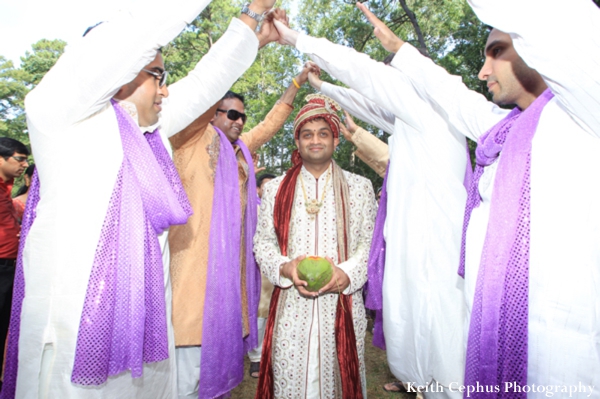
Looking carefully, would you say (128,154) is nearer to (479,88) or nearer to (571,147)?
(571,147)

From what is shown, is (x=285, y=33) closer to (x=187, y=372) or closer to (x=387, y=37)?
(x=387, y=37)

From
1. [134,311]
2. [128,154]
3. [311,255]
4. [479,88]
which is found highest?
[479,88]

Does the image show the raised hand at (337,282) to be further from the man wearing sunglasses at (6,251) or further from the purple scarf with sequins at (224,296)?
the man wearing sunglasses at (6,251)

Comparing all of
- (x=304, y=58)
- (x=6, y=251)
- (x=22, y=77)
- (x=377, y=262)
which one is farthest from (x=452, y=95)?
(x=22, y=77)

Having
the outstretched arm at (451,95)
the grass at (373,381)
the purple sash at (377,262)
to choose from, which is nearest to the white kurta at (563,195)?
the outstretched arm at (451,95)

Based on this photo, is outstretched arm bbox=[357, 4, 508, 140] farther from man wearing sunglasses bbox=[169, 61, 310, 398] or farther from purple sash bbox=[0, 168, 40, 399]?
purple sash bbox=[0, 168, 40, 399]

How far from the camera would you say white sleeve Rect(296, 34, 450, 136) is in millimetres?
2402

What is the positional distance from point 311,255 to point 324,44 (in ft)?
4.74

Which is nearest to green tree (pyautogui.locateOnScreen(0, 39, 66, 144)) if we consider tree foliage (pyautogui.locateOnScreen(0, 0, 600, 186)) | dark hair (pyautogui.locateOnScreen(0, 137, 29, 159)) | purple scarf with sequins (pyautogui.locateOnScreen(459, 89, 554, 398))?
tree foliage (pyautogui.locateOnScreen(0, 0, 600, 186))

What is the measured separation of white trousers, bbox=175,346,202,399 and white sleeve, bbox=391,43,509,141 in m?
2.17

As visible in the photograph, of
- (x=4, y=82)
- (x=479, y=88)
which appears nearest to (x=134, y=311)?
(x=479, y=88)

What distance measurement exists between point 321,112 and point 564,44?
176cm

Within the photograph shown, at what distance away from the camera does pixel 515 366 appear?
62.2 inches

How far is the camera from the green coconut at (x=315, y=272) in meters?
2.45
